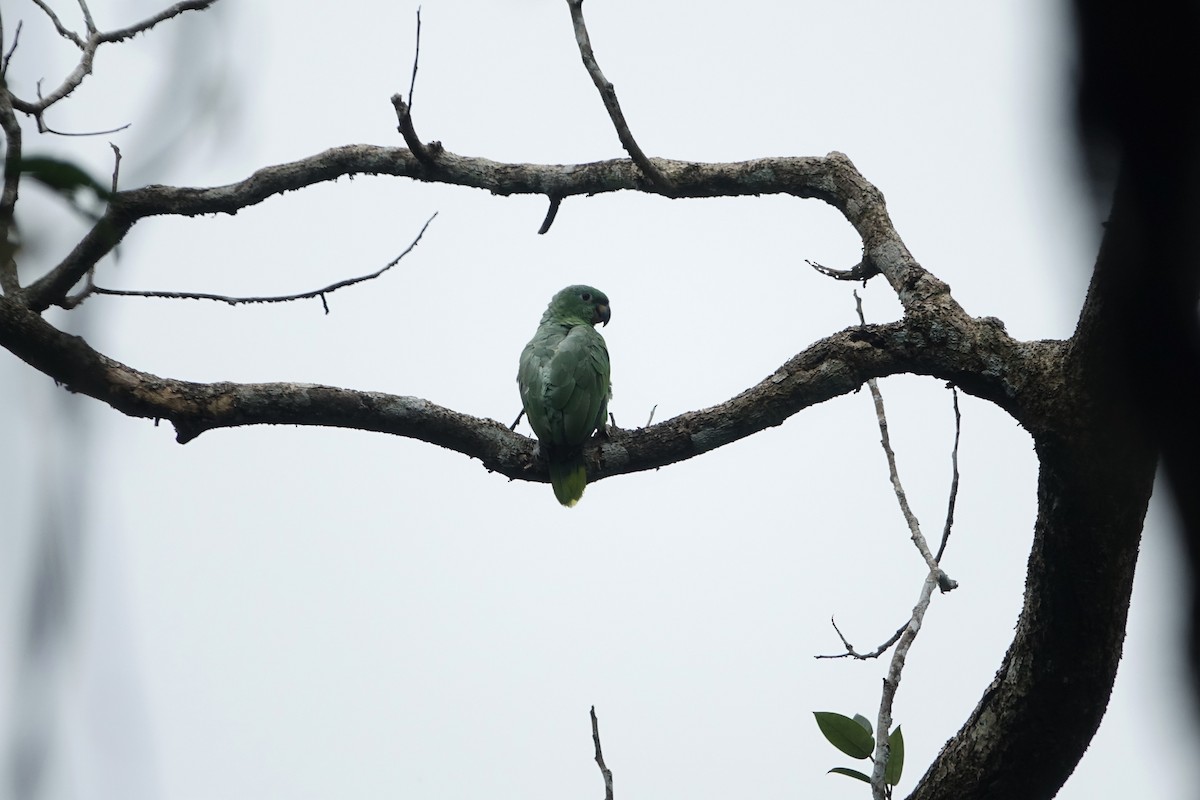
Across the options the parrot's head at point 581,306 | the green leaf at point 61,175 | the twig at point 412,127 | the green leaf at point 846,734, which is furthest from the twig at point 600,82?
the parrot's head at point 581,306

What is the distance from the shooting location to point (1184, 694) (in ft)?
1.97

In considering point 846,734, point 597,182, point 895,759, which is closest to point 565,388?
point 597,182

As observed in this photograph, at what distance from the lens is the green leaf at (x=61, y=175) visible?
0.87 meters

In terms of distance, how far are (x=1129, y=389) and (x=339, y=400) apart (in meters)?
2.86

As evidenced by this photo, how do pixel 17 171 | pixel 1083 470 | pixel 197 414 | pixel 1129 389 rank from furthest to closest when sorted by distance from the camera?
pixel 197 414
pixel 1083 470
pixel 17 171
pixel 1129 389

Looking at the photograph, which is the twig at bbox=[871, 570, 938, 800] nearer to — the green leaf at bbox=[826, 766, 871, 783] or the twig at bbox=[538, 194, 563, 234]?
the green leaf at bbox=[826, 766, 871, 783]

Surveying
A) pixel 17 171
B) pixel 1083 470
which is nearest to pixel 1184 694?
pixel 17 171

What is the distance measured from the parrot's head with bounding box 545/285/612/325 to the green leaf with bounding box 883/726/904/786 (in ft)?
12.3

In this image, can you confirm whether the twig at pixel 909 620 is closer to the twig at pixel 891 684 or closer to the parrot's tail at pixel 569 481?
the twig at pixel 891 684

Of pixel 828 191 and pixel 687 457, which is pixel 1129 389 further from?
pixel 828 191

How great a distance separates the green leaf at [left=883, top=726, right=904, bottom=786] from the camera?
3.08 meters

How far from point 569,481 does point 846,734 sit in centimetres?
166

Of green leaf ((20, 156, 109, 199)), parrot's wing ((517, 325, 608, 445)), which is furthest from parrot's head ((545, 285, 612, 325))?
green leaf ((20, 156, 109, 199))

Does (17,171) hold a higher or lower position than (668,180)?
lower
